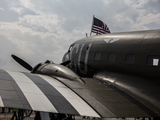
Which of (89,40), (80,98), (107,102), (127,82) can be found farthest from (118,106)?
(89,40)

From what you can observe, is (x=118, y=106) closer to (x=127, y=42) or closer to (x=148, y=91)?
(x=148, y=91)

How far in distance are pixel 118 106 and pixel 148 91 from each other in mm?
1932

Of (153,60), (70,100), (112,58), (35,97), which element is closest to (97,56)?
(112,58)

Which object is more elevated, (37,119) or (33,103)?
(33,103)

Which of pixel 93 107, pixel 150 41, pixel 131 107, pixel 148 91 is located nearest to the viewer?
pixel 93 107

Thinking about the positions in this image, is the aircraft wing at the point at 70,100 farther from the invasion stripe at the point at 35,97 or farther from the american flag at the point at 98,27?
the american flag at the point at 98,27

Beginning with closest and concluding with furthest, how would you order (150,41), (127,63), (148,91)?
(148,91) → (150,41) → (127,63)

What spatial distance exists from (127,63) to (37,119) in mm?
5532

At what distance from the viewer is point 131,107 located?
6.08m

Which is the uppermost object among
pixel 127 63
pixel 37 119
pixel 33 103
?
pixel 127 63

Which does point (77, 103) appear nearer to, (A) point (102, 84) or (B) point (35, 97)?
(B) point (35, 97)

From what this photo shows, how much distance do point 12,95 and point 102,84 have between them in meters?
4.41

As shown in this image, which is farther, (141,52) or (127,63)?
(127,63)

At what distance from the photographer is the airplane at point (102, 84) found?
17.2 feet
